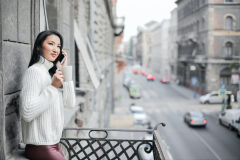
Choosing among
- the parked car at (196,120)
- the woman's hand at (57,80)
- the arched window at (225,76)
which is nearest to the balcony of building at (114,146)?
the woman's hand at (57,80)

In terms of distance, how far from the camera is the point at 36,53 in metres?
2.54

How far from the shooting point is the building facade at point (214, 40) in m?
31.6

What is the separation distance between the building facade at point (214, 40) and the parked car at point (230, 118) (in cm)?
1413

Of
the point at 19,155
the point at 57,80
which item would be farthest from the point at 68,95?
the point at 19,155

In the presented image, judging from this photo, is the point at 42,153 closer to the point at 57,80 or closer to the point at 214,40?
the point at 57,80

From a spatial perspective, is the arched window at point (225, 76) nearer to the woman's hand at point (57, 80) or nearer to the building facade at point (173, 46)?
the building facade at point (173, 46)

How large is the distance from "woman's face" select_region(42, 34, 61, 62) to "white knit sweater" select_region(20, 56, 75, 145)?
6 cm

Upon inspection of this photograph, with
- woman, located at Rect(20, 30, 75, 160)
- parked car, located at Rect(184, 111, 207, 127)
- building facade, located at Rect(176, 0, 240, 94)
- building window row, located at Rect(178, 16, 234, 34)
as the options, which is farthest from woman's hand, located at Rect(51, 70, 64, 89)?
building window row, located at Rect(178, 16, 234, 34)

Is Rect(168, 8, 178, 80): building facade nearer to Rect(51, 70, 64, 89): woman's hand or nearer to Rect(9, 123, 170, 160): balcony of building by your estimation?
Rect(9, 123, 170, 160): balcony of building

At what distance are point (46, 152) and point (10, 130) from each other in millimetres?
396

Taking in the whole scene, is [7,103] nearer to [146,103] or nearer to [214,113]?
[214,113]

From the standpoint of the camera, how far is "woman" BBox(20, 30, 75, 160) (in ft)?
7.48

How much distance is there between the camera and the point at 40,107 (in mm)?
2287

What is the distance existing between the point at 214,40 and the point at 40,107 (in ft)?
111
